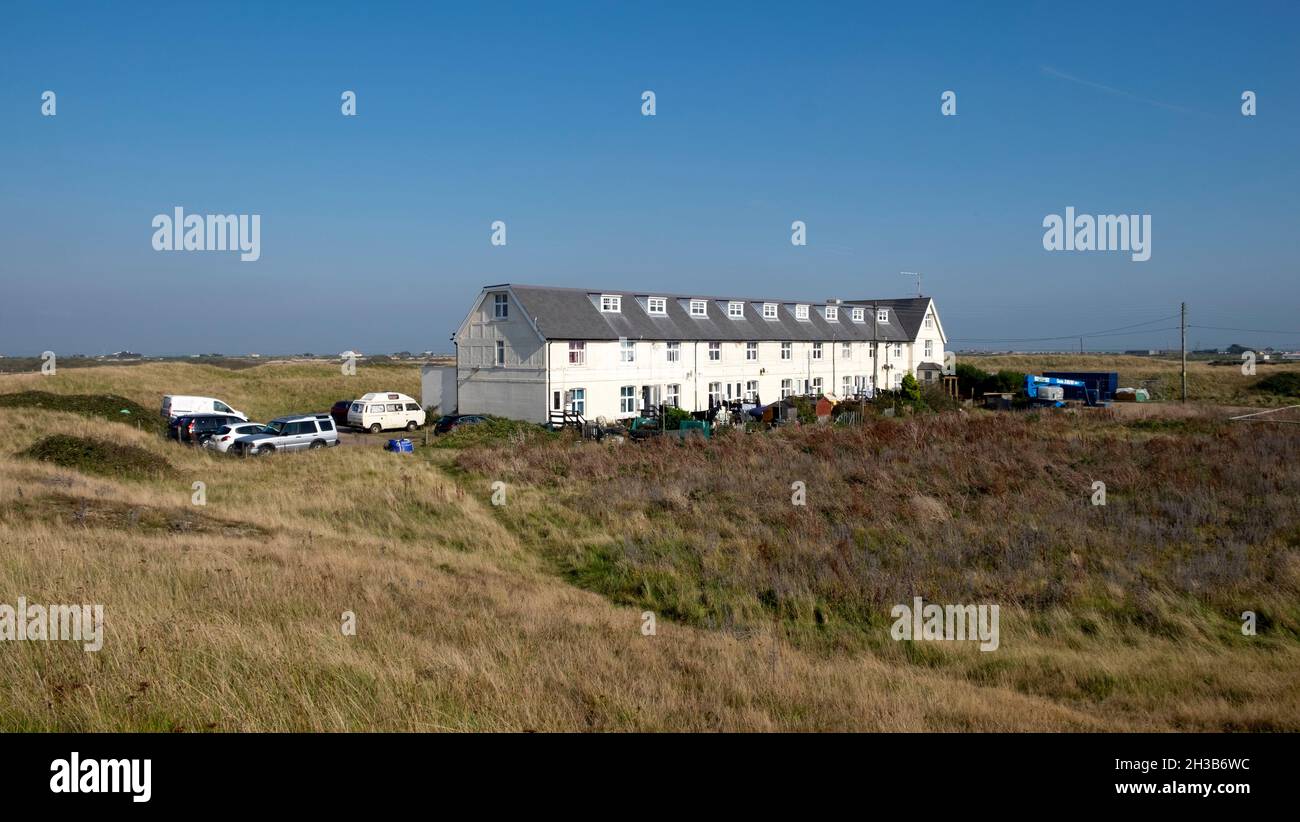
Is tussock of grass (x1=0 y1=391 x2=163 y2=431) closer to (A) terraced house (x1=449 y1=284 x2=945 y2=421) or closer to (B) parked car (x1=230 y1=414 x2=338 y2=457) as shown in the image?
(B) parked car (x1=230 y1=414 x2=338 y2=457)

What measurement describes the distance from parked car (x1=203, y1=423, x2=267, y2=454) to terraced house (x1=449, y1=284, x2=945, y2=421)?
39.7ft

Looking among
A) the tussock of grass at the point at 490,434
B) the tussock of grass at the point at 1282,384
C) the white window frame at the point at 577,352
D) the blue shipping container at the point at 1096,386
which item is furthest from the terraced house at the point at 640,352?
the tussock of grass at the point at 1282,384

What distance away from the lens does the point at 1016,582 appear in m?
12.9

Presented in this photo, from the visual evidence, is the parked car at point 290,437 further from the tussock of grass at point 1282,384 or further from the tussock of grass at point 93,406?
the tussock of grass at point 1282,384

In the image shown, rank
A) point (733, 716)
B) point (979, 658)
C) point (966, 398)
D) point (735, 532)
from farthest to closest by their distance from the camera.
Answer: point (966, 398), point (735, 532), point (979, 658), point (733, 716)

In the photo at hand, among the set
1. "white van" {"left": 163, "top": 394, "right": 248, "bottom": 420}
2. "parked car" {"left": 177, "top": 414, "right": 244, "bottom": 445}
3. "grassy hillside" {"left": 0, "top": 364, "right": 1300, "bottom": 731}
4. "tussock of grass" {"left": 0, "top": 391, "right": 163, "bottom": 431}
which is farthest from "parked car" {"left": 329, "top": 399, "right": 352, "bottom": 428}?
"grassy hillside" {"left": 0, "top": 364, "right": 1300, "bottom": 731}

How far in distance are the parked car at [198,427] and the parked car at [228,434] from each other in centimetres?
50

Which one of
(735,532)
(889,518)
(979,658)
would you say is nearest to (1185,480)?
(889,518)

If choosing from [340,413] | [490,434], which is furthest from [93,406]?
[490,434]

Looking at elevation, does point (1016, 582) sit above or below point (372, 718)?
below
